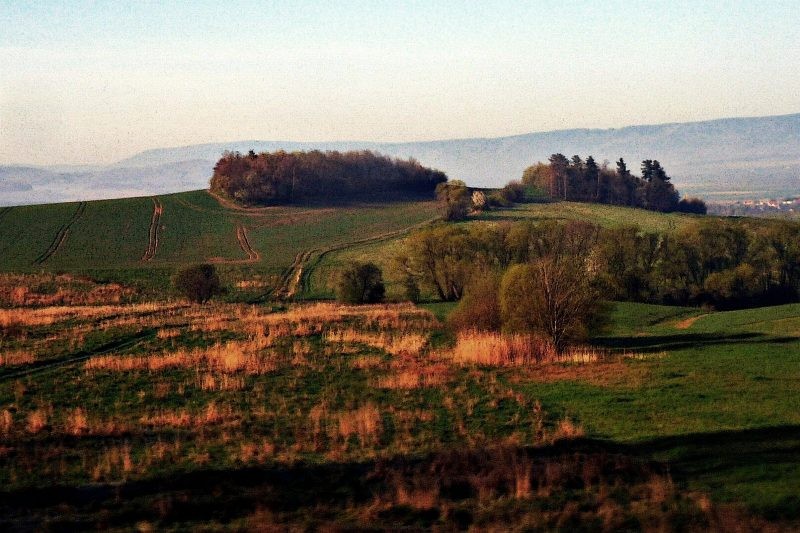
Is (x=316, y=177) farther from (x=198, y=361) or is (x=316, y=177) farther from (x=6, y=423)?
(x=6, y=423)

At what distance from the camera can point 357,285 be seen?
69.2 metres

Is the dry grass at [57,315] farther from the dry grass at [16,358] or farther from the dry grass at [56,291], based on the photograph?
the dry grass at [56,291]

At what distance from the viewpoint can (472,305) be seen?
44.3 m

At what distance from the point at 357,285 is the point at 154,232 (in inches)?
1980

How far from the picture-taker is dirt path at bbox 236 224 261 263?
97.9 metres

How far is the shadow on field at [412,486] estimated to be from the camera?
14.6 metres

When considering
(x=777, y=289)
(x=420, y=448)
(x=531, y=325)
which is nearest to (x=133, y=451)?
(x=420, y=448)

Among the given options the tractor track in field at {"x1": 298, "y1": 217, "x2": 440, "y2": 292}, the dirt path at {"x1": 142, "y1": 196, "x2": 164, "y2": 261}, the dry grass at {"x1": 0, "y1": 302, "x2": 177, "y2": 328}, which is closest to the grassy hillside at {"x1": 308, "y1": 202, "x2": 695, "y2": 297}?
the tractor track in field at {"x1": 298, "y1": 217, "x2": 440, "y2": 292}

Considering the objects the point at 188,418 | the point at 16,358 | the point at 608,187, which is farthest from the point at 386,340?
the point at 608,187

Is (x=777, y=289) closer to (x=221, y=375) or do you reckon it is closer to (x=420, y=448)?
(x=221, y=375)

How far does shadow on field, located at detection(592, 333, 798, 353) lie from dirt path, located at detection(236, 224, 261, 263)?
2270 inches

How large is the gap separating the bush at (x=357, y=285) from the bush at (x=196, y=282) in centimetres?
1093

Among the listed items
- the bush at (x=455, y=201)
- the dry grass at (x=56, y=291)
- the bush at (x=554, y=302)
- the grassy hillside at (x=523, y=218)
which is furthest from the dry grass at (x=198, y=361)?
the bush at (x=455, y=201)

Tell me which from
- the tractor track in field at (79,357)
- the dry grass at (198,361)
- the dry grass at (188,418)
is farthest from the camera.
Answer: the dry grass at (198,361)
